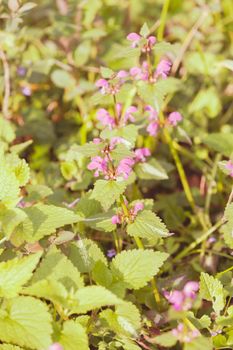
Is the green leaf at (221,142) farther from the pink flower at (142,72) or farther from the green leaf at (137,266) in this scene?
the green leaf at (137,266)

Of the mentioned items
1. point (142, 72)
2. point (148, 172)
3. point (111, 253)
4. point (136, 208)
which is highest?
point (142, 72)

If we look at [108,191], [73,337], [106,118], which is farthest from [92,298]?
[106,118]

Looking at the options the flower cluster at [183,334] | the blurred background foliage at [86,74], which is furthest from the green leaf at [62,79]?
the flower cluster at [183,334]

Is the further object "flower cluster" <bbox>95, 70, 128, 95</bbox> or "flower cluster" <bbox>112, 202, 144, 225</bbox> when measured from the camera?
"flower cluster" <bbox>95, 70, 128, 95</bbox>

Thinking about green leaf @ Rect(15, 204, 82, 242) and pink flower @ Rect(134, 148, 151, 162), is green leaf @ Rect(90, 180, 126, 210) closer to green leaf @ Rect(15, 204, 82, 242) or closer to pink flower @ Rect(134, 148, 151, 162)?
green leaf @ Rect(15, 204, 82, 242)

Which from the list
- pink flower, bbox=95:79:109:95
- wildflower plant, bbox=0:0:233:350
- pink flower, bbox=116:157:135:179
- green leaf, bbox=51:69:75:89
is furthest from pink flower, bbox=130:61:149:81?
green leaf, bbox=51:69:75:89

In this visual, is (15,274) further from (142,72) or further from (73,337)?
(142,72)
